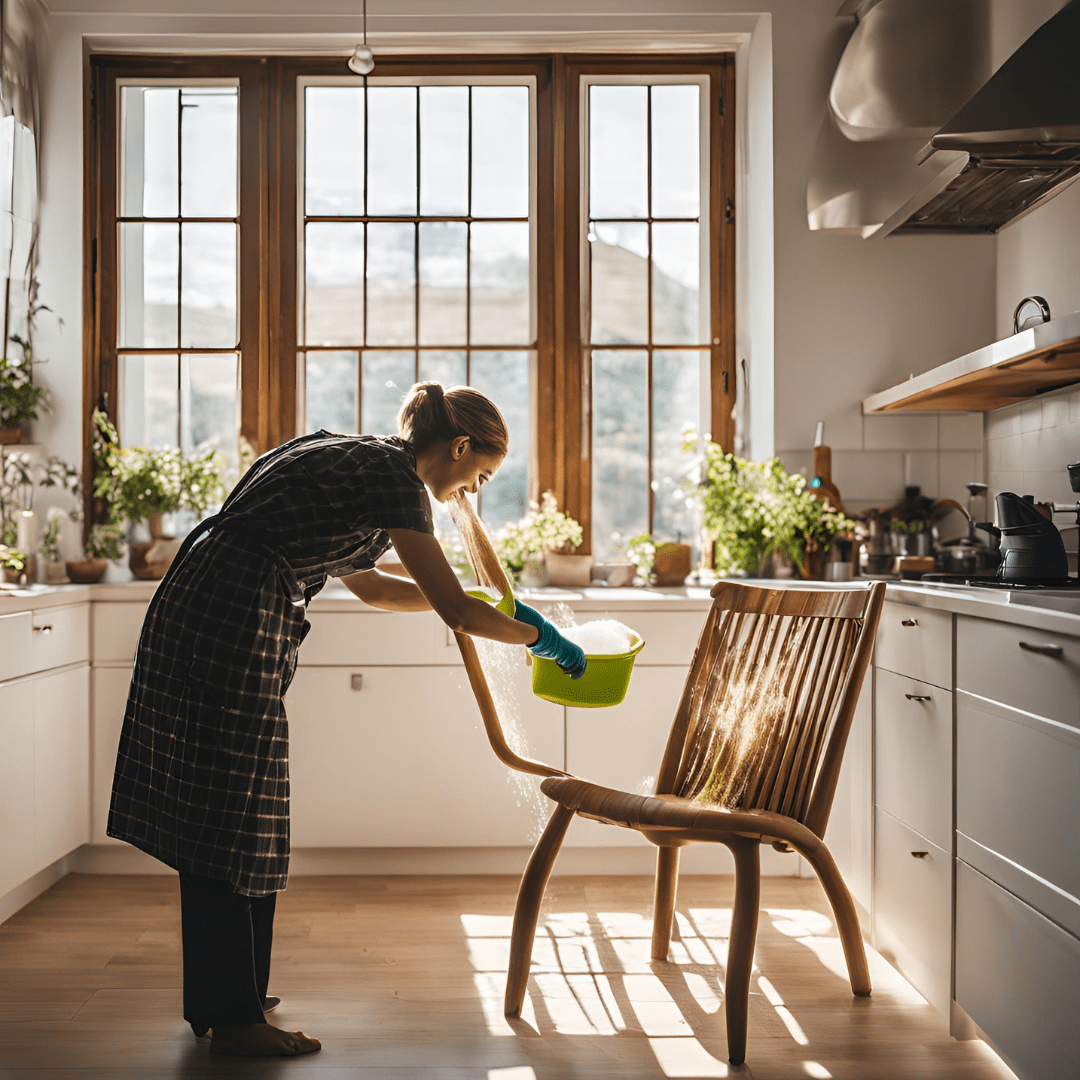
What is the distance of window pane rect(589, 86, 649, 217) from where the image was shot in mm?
3305

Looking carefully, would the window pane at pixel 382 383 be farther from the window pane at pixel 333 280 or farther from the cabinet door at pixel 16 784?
the cabinet door at pixel 16 784

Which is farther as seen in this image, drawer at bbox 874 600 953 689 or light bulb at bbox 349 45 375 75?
light bulb at bbox 349 45 375 75

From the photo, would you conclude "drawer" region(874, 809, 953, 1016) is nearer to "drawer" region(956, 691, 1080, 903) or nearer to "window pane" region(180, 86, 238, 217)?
"drawer" region(956, 691, 1080, 903)

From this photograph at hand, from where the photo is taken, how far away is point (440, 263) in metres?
3.30

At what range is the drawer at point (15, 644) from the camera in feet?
7.38

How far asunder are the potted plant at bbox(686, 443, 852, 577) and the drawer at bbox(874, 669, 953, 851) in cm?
68

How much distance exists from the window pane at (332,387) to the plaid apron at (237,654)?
165 cm

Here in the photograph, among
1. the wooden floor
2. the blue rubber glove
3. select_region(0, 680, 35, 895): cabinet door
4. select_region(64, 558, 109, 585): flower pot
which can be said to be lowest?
the wooden floor

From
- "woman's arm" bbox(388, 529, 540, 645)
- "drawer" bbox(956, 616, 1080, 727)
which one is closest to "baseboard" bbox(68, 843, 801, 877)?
"drawer" bbox(956, 616, 1080, 727)

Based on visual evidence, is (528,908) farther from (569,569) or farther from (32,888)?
(32,888)

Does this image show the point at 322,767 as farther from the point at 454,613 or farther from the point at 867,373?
the point at 867,373

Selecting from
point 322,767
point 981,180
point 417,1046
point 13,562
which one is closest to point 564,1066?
point 417,1046

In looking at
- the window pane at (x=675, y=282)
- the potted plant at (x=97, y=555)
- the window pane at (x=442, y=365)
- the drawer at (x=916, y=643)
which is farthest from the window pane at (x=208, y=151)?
the drawer at (x=916, y=643)

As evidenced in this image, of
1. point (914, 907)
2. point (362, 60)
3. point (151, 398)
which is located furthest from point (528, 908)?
point (362, 60)
